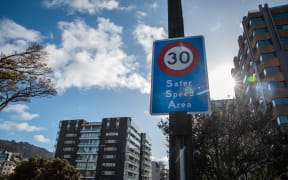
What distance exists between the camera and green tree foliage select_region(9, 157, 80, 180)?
25.7 metres

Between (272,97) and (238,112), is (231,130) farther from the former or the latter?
(272,97)

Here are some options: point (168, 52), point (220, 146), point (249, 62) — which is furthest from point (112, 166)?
point (168, 52)

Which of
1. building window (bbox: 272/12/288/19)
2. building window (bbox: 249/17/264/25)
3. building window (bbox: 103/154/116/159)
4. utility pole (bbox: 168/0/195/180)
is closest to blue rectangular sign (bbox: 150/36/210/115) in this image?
utility pole (bbox: 168/0/195/180)

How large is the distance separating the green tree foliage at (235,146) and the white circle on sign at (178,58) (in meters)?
11.4

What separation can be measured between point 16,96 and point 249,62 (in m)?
37.5

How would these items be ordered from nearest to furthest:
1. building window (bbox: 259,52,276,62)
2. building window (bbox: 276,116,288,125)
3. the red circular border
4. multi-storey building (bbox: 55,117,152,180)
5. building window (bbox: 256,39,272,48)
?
the red circular border → building window (bbox: 276,116,288,125) → building window (bbox: 259,52,276,62) → building window (bbox: 256,39,272,48) → multi-storey building (bbox: 55,117,152,180)

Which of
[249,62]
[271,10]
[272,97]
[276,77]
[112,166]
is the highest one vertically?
[271,10]

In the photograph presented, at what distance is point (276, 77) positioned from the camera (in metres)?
27.7

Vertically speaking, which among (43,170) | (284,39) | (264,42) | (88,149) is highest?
(284,39)

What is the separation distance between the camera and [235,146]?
1281cm

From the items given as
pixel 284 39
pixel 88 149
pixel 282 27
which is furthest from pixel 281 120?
pixel 88 149

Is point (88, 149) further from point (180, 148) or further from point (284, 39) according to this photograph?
point (180, 148)

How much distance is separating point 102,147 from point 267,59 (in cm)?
5623

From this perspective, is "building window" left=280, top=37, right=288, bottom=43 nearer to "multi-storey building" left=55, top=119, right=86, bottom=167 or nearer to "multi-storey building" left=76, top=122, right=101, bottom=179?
"multi-storey building" left=76, top=122, right=101, bottom=179
